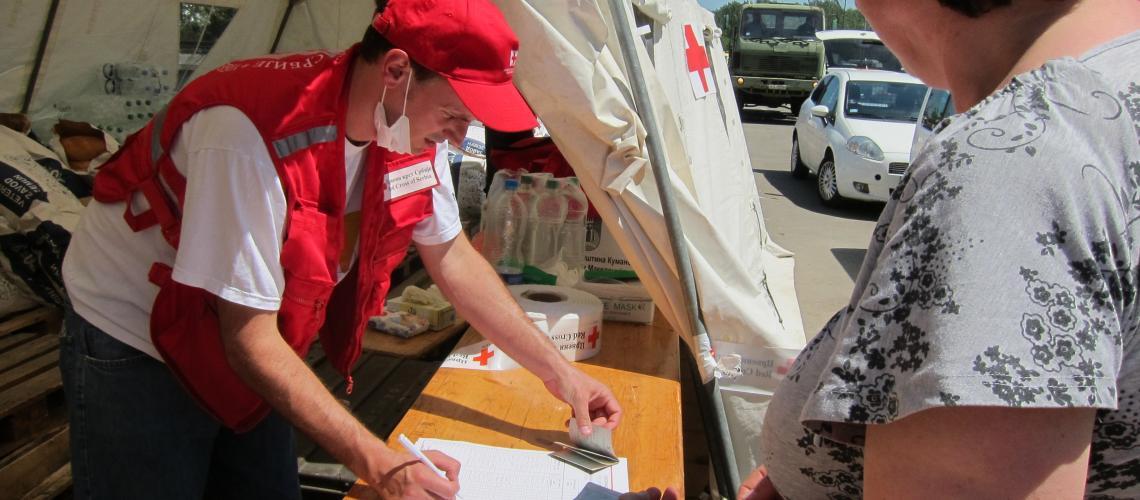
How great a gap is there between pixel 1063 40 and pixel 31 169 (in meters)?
3.53

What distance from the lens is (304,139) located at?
51.9 inches

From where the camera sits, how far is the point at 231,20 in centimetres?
460

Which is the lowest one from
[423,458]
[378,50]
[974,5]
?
[423,458]

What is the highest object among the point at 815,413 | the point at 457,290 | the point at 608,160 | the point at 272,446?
the point at 815,413

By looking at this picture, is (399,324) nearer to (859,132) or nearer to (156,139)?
(156,139)

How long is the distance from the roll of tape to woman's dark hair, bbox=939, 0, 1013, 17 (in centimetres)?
142

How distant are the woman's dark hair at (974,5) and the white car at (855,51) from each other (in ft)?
48.6

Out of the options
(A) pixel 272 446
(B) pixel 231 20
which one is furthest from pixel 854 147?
(A) pixel 272 446

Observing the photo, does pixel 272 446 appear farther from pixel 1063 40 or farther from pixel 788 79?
pixel 788 79

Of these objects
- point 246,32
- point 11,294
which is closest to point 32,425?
point 11,294

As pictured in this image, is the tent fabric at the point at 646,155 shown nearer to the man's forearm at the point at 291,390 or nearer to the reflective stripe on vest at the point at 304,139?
the reflective stripe on vest at the point at 304,139

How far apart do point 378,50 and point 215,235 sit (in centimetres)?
44

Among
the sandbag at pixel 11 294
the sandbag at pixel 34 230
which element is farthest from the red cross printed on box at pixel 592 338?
the sandbag at pixel 11 294

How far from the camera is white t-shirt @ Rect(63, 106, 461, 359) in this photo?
122 cm
